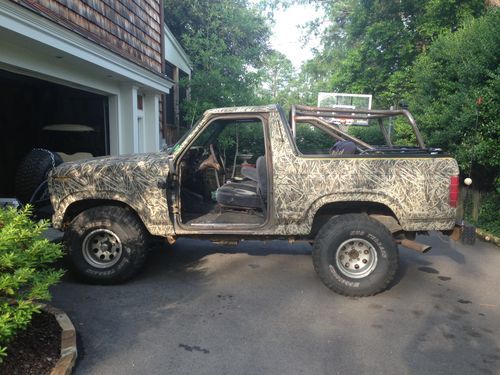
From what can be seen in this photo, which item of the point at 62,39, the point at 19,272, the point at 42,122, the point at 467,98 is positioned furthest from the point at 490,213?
the point at 42,122

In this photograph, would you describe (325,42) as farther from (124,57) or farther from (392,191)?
(392,191)

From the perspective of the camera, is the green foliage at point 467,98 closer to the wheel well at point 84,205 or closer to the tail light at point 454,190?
the tail light at point 454,190

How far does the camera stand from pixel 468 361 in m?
3.40

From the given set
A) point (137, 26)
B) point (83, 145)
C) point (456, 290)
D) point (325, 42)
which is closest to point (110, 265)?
point (456, 290)

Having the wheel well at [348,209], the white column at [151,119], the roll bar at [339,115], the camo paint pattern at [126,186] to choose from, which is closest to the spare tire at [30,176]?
the camo paint pattern at [126,186]

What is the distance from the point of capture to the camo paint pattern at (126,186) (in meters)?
4.86

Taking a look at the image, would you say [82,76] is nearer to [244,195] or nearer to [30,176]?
[30,176]

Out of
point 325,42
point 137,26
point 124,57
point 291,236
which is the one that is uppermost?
point 325,42

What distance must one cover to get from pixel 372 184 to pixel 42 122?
1031 cm

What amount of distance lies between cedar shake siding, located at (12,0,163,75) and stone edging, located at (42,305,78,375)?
3.59 metres

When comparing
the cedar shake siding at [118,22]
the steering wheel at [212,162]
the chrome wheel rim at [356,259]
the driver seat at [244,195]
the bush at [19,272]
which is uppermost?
the cedar shake siding at [118,22]

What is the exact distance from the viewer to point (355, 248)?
4801 millimetres

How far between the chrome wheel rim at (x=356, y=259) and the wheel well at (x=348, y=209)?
0.43 metres

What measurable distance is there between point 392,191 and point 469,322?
4.74 feet
